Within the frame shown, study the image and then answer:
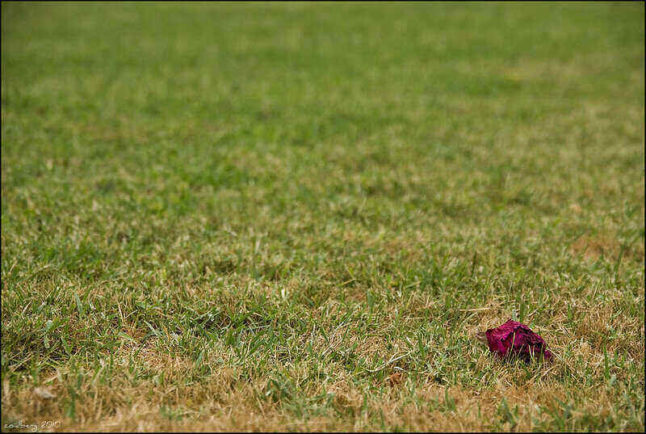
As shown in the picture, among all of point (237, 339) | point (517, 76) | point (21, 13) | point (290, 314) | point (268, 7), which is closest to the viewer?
point (237, 339)

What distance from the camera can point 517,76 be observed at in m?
8.57

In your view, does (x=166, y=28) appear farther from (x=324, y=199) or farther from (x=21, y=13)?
(x=324, y=199)

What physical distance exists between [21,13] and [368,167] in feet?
36.5

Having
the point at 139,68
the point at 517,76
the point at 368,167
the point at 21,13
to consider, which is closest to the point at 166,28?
the point at 21,13

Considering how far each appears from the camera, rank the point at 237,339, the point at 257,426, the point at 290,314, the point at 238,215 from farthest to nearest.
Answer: the point at 238,215
the point at 290,314
the point at 237,339
the point at 257,426

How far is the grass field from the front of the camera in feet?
6.31

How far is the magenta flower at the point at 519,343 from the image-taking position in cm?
218

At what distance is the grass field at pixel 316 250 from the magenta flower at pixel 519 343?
0.22ft

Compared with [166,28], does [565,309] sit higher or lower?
lower

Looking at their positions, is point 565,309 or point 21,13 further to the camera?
point 21,13
